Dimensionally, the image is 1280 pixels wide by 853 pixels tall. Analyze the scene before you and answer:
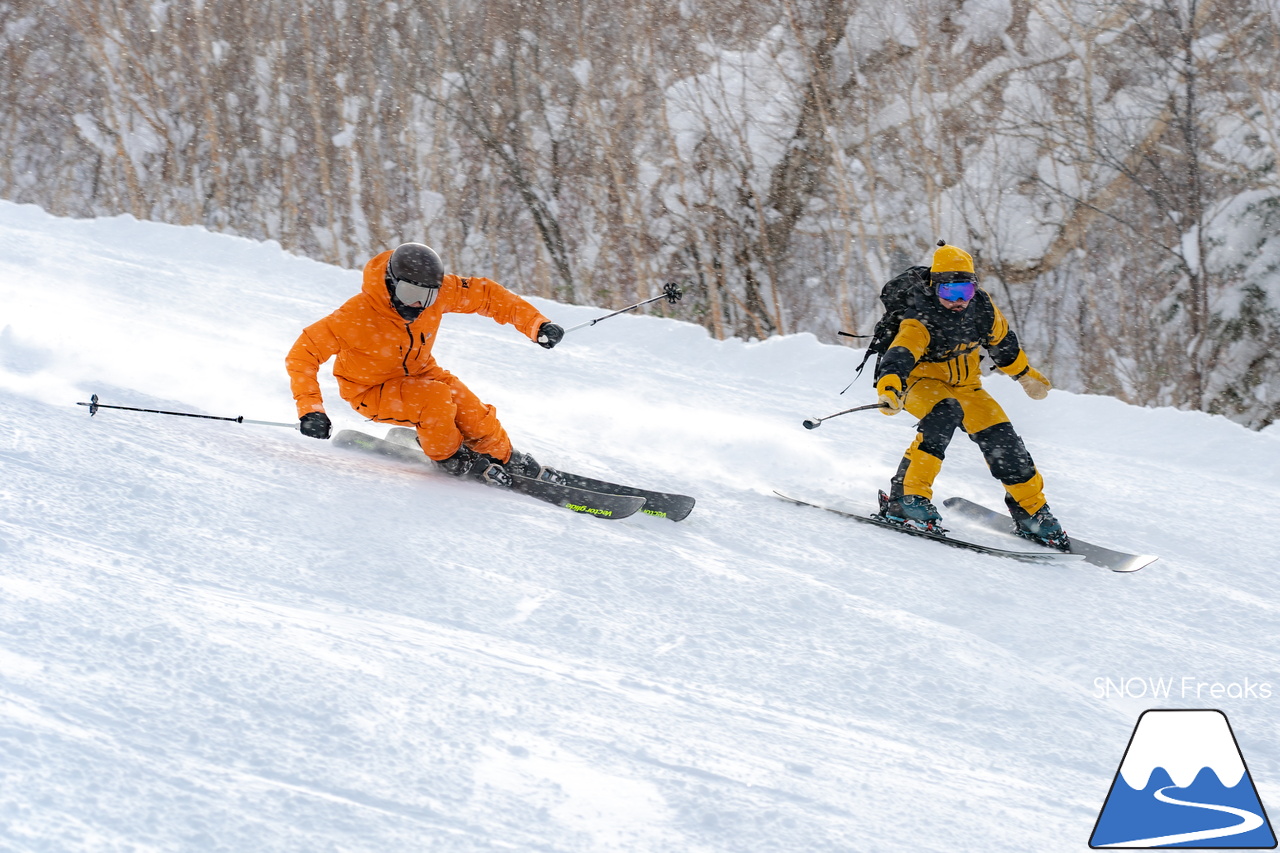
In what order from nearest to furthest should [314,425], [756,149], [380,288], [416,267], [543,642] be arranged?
[543,642], [314,425], [416,267], [380,288], [756,149]

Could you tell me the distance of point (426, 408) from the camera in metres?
4.18

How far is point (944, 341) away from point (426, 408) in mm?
2377

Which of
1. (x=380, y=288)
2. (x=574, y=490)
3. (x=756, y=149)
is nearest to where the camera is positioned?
(x=380, y=288)

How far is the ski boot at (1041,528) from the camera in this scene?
4395 mm

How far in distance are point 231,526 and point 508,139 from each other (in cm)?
1494

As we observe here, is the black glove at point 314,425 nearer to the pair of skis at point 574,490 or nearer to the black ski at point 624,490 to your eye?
the pair of skis at point 574,490

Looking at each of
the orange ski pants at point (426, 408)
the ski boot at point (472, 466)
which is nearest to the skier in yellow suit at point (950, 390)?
the ski boot at point (472, 466)

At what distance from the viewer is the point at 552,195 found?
16.7 metres

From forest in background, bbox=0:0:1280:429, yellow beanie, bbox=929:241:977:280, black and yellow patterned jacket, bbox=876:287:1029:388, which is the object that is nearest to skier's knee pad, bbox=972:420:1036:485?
black and yellow patterned jacket, bbox=876:287:1029:388

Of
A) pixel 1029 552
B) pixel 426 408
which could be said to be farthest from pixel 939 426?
pixel 426 408

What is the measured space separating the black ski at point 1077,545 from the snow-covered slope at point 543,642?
0.10 meters

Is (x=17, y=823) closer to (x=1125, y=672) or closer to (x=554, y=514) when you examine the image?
(x=554, y=514)

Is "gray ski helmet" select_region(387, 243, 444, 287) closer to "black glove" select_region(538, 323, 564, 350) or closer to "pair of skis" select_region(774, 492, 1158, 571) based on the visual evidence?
"black glove" select_region(538, 323, 564, 350)

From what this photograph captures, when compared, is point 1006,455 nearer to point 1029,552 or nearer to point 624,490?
point 1029,552
